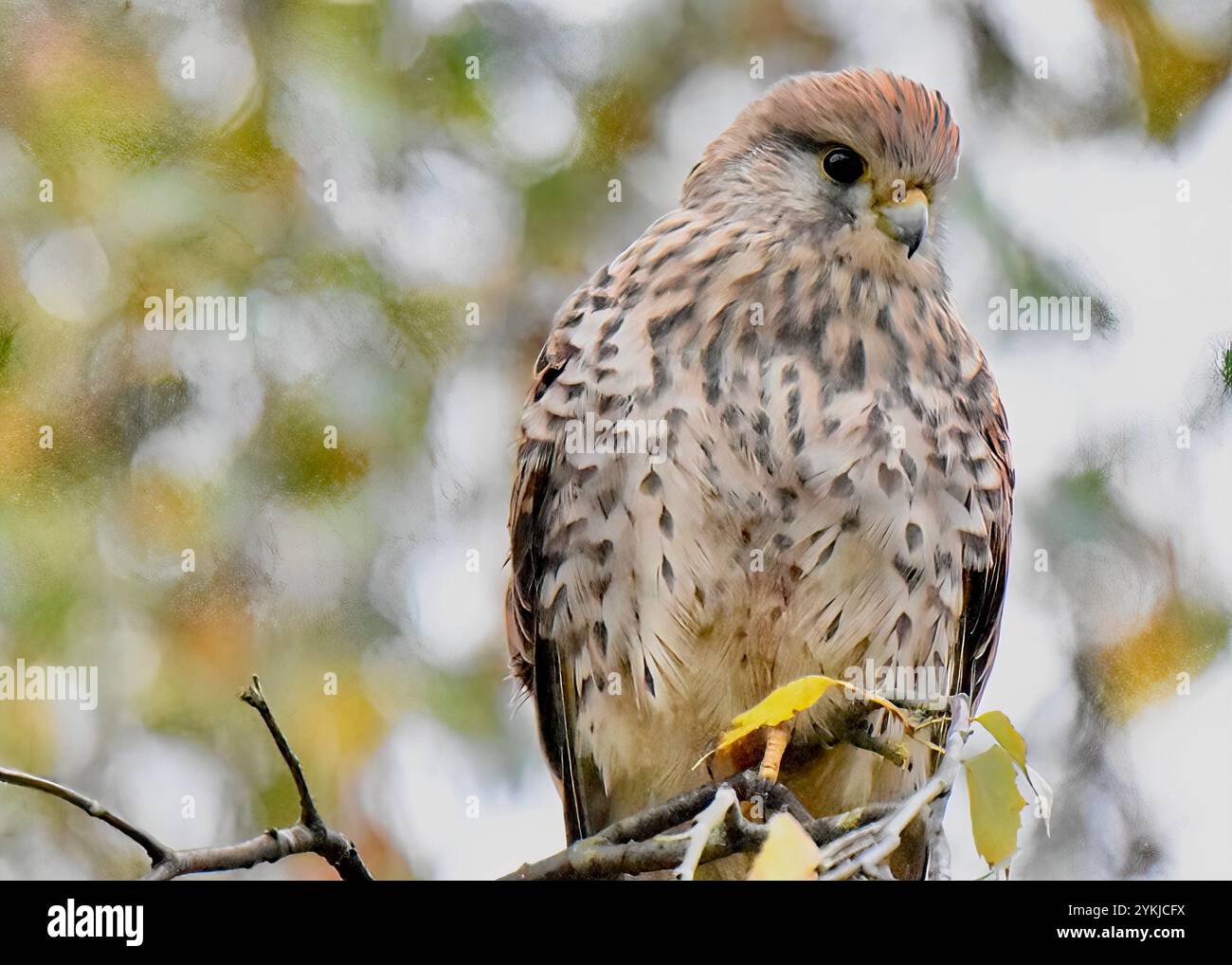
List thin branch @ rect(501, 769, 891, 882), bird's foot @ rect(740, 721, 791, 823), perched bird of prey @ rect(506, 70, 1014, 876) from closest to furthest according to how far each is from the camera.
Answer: thin branch @ rect(501, 769, 891, 882)
bird's foot @ rect(740, 721, 791, 823)
perched bird of prey @ rect(506, 70, 1014, 876)

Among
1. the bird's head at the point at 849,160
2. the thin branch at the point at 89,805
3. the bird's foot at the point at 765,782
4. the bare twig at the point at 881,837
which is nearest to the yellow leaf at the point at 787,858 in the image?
the bare twig at the point at 881,837

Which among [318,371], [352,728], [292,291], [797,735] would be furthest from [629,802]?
[292,291]

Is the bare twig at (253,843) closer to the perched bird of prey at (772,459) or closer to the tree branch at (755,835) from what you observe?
the tree branch at (755,835)

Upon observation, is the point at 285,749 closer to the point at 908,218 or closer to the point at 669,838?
the point at 669,838

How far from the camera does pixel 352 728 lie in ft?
7.50

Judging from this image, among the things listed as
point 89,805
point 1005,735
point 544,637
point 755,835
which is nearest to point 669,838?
point 755,835

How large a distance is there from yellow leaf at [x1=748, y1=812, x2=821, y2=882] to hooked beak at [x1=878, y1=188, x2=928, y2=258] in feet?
3.55

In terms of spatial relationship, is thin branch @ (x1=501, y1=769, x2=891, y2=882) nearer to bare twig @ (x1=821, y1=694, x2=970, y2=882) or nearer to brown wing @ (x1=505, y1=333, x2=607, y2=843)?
bare twig @ (x1=821, y1=694, x2=970, y2=882)

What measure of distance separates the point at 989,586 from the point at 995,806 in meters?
1.01

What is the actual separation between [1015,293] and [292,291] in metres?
1.27

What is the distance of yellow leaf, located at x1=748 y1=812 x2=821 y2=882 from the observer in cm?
116

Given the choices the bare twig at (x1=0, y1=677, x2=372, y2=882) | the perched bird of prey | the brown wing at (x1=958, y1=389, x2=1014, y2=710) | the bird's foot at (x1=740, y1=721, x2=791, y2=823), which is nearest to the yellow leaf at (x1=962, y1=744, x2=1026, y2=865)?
the bird's foot at (x1=740, y1=721, x2=791, y2=823)
